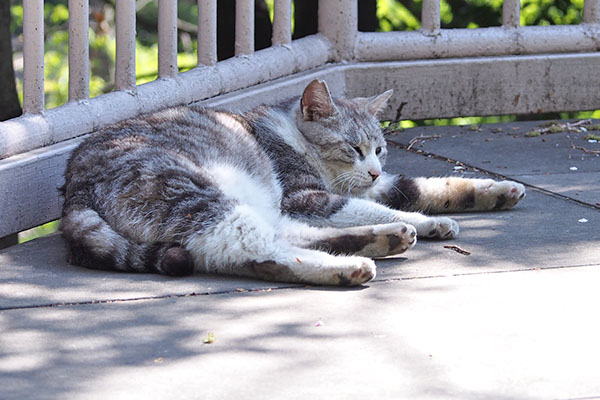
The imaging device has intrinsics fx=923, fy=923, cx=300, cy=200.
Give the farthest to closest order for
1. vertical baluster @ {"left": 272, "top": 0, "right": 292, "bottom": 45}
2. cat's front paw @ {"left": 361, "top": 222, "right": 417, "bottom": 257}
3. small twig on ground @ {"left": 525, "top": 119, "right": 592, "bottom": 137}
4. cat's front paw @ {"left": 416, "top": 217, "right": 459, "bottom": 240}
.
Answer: small twig on ground @ {"left": 525, "top": 119, "right": 592, "bottom": 137}, vertical baluster @ {"left": 272, "top": 0, "right": 292, "bottom": 45}, cat's front paw @ {"left": 416, "top": 217, "right": 459, "bottom": 240}, cat's front paw @ {"left": 361, "top": 222, "right": 417, "bottom": 257}

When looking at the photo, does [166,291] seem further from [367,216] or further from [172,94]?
[172,94]

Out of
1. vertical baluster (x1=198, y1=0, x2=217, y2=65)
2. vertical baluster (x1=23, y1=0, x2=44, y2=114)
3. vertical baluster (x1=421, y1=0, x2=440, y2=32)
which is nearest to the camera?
vertical baluster (x1=23, y1=0, x2=44, y2=114)

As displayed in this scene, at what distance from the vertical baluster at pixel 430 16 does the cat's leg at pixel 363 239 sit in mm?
3522

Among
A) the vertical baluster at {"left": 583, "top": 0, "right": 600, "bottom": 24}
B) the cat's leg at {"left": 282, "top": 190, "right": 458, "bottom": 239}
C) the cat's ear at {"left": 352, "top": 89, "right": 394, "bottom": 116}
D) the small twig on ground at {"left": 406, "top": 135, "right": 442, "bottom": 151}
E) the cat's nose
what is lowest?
the small twig on ground at {"left": 406, "top": 135, "right": 442, "bottom": 151}

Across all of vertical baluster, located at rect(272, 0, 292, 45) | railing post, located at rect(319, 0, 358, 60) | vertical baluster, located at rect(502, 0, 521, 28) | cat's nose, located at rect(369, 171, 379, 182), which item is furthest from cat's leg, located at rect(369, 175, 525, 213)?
vertical baluster, located at rect(502, 0, 521, 28)

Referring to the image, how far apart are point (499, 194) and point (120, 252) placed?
7.10ft

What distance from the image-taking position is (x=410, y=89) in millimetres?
7355

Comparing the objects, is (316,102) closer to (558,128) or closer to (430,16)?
(430,16)

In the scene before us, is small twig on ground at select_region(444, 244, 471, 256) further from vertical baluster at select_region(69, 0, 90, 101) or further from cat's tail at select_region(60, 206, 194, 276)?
vertical baluster at select_region(69, 0, 90, 101)

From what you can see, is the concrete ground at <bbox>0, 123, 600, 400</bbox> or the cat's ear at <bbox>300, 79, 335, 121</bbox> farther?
the cat's ear at <bbox>300, 79, 335, 121</bbox>

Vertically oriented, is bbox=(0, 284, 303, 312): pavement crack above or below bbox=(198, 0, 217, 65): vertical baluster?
below

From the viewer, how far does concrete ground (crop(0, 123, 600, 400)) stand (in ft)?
9.04

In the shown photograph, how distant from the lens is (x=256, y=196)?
4.52m

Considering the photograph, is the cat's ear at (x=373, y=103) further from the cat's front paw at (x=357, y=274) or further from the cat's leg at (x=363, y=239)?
the cat's front paw at (x=357, y=274)
